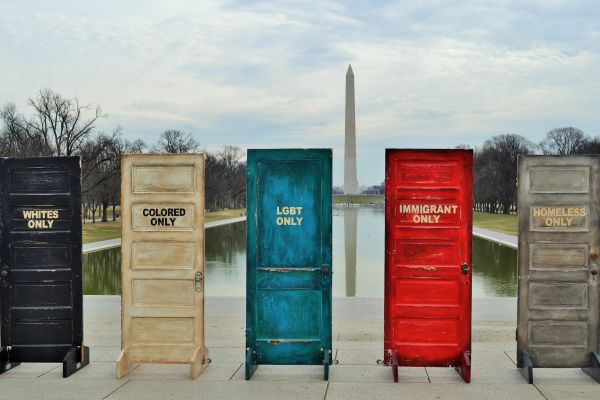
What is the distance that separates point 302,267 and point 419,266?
123 centimetres

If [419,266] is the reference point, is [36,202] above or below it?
above

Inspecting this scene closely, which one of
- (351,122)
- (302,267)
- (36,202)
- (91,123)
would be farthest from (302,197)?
(351,122)

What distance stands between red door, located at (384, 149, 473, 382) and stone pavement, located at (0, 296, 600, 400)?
1.17 feet

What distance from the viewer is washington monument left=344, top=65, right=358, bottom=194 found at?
88062 mm

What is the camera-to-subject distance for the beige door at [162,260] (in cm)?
716

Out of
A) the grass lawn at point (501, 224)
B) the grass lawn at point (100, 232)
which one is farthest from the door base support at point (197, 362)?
the grass lawn at point (501, 224)

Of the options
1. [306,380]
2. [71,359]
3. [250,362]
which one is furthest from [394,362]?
[71,359]

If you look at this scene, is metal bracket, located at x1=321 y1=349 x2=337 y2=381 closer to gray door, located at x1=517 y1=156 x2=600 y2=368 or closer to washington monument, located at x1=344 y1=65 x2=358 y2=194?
gray door, located at x1=517 y1=156 x2=600 y2=368

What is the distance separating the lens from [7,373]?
755 centimetres

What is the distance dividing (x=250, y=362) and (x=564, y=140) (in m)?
87.4

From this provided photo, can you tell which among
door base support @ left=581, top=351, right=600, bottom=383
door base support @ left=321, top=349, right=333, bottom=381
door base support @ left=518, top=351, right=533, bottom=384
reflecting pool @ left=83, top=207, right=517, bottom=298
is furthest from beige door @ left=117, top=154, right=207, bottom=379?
reflecting pool @ left=83, top=207, right=517, bottom=298

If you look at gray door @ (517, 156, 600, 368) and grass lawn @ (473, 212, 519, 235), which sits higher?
gray door @ (517, 156, 600, 368)

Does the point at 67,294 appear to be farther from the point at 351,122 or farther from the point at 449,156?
the point at 351,122

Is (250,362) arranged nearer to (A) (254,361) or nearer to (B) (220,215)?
(A) (254,361)
